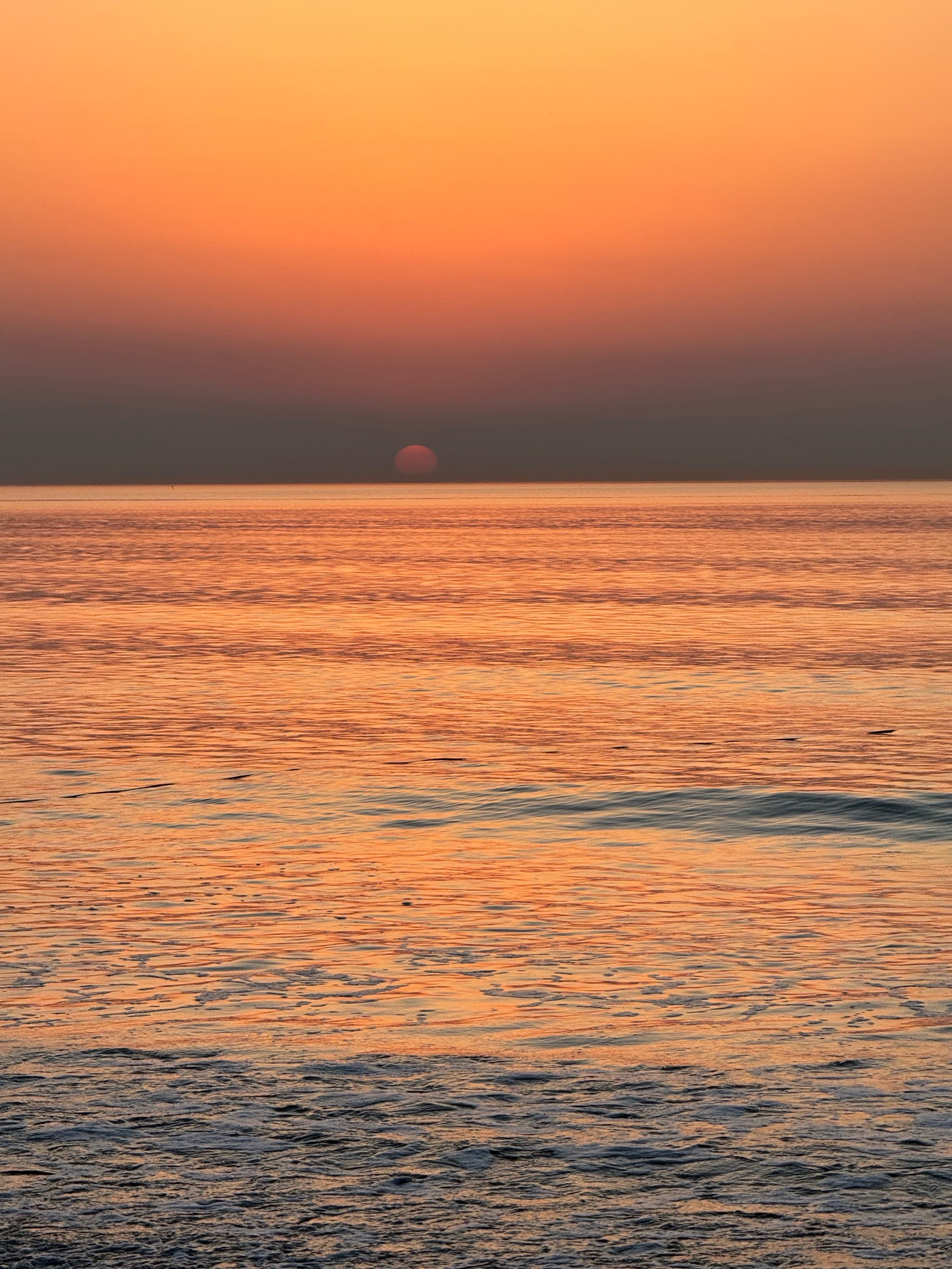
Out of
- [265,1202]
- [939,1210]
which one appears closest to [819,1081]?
[939,1210]

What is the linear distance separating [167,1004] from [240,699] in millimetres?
17475

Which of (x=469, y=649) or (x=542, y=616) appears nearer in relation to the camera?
(x=469, y=649)

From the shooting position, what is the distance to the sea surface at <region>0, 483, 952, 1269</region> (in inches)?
245

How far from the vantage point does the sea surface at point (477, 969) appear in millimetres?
6223

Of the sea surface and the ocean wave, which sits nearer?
the sea surface

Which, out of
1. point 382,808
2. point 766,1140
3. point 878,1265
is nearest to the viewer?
point 878,1265

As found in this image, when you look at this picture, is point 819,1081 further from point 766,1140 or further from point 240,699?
point 240,699

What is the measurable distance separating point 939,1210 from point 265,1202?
2.61 metres

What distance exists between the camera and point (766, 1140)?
697cm

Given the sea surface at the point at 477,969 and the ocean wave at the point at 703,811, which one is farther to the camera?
the ocean wave at the point at 703,811

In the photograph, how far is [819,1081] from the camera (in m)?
7.87

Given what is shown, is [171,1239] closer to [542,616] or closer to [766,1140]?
[766,1140]

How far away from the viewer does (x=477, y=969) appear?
10.2 m

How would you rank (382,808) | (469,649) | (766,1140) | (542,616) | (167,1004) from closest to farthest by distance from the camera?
(766,1140) → (167,1004) → (382,808) → (469,649) → (542,616)
